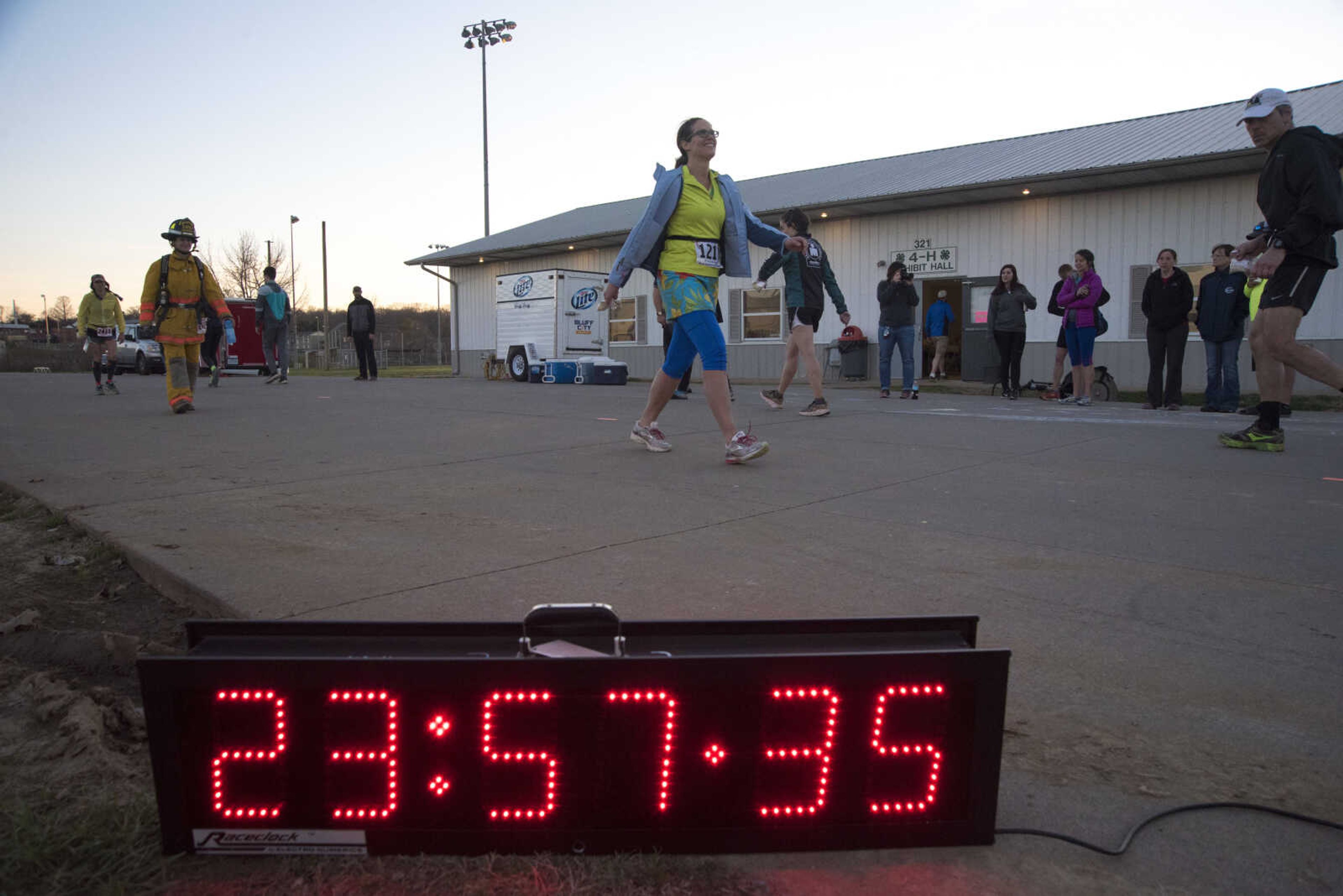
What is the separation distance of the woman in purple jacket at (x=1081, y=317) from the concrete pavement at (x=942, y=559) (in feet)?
14.8

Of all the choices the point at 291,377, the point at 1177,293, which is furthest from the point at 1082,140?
the point at 291,377

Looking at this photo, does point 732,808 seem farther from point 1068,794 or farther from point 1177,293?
point 1177,293

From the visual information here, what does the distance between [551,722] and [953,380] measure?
2086cm

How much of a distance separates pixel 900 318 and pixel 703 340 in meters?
8.21

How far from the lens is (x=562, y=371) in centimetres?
2014

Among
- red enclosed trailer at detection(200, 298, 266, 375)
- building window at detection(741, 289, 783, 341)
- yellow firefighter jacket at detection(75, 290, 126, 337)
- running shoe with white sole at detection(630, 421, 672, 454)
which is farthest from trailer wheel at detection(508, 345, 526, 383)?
red enclosed trailer at detection(200, 298, 266, 375)

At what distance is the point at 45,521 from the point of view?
4211 millimetres

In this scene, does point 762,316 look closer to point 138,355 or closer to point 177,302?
point 177,302

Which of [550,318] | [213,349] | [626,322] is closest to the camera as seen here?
[213,349]

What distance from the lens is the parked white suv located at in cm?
3188

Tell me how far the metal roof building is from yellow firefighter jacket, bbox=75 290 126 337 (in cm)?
1286

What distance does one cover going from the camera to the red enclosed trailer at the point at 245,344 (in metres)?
34.3

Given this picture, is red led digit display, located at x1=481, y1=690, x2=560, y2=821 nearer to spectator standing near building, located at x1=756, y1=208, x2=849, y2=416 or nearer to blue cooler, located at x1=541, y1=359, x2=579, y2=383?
spectator standing near building, located at x1=756, y1=208, x2=849, y2=416

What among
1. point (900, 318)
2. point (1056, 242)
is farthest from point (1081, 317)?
point (1056, 242)
